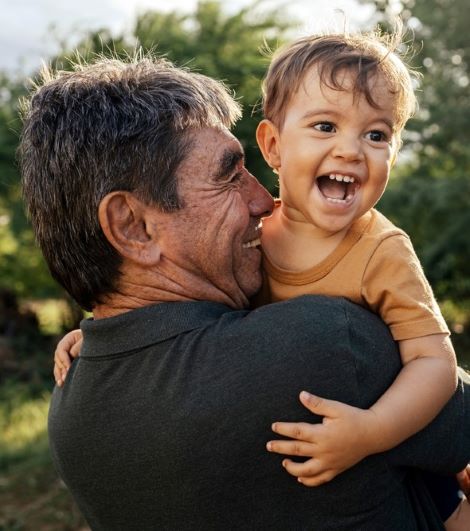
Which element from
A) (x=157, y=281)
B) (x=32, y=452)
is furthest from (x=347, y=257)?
(x=32, y=452)

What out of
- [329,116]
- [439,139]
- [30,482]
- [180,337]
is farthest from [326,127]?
[439,139]

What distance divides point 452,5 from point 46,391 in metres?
6.08

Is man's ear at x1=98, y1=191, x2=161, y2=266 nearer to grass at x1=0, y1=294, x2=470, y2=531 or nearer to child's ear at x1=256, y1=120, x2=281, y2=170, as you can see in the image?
child's ear at x1=256, y1=120, x2=281, y2=170

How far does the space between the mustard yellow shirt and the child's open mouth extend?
0.08m

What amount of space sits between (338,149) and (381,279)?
372 millimetres

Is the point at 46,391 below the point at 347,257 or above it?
below

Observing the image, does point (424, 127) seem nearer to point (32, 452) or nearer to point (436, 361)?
point (32, 452)

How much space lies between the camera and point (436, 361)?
2033 mm

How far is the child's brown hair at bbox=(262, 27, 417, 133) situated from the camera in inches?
87.7

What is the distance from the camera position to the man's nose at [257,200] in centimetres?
236

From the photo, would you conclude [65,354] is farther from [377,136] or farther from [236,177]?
[377,136]

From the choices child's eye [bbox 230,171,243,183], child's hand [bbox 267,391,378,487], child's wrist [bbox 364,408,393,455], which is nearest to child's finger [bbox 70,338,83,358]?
child's eye [bbox 230,171,243,183]

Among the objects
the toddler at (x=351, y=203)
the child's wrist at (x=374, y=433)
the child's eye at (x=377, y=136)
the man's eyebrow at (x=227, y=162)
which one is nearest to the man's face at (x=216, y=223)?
the man's eyebrow at (x=227, y=162)

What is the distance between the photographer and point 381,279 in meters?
2.11
